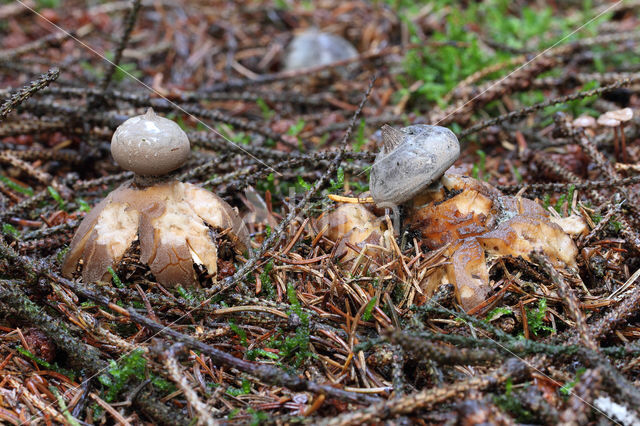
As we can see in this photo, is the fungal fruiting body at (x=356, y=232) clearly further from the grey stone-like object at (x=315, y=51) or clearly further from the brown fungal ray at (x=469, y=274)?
the grey stone-like object at (x=315, y=51)

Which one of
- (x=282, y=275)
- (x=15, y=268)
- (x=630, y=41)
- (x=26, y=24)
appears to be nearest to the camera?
(x=15, y=268)

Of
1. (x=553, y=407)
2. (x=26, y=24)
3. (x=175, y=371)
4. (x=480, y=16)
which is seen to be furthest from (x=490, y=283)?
(x=26, y=24)

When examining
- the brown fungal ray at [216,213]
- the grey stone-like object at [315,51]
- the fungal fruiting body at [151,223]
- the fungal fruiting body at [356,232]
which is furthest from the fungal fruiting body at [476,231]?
the grey stone-like object at [315,51]

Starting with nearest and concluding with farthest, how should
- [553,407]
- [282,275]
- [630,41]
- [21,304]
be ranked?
[553,407], [21,304], [282,275], [630,41]

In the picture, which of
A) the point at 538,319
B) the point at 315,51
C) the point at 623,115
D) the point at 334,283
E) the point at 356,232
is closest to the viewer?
the point at 538,319

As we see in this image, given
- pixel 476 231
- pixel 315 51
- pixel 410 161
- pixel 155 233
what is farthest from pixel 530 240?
pixel 315 51

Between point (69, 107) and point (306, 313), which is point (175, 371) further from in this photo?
point (69, 107)

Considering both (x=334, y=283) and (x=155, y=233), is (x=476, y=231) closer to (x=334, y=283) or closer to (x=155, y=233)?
(x=334, y=283)

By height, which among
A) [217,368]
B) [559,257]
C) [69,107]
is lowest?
[217,368]
